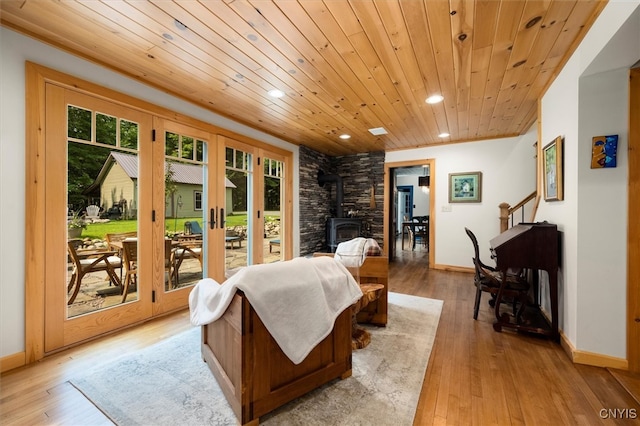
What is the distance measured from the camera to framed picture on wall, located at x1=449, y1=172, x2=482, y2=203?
483cm

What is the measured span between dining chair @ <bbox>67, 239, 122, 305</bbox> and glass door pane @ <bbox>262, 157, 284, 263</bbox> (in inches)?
81.9

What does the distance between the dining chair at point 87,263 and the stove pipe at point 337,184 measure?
4.07m

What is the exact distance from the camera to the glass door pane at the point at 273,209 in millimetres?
4523

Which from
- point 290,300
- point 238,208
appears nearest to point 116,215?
point 238,208

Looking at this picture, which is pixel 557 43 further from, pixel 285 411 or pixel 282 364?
pixel 285 411

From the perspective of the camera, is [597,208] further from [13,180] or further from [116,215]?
[13,180]

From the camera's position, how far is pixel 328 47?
6.86ft

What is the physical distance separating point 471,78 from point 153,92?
3289mm

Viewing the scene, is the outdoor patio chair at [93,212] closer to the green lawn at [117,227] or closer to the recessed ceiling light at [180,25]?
the green lawn at [117,227]

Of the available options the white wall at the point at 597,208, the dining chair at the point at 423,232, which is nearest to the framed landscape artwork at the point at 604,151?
the white wall at the point at 597,208

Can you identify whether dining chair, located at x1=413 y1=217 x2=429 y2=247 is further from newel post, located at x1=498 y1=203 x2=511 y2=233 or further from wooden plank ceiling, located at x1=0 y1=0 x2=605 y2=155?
wooden plank ceiling, located at x1=0 y1=0 x2=605 y2=155

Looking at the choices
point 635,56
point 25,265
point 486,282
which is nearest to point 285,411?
point 25,265

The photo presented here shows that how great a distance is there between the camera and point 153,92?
2.79 meters

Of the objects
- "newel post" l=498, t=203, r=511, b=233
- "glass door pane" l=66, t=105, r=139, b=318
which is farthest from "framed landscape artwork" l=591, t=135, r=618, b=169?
"glass door pane" l=66, t=105, r=139, b=318
